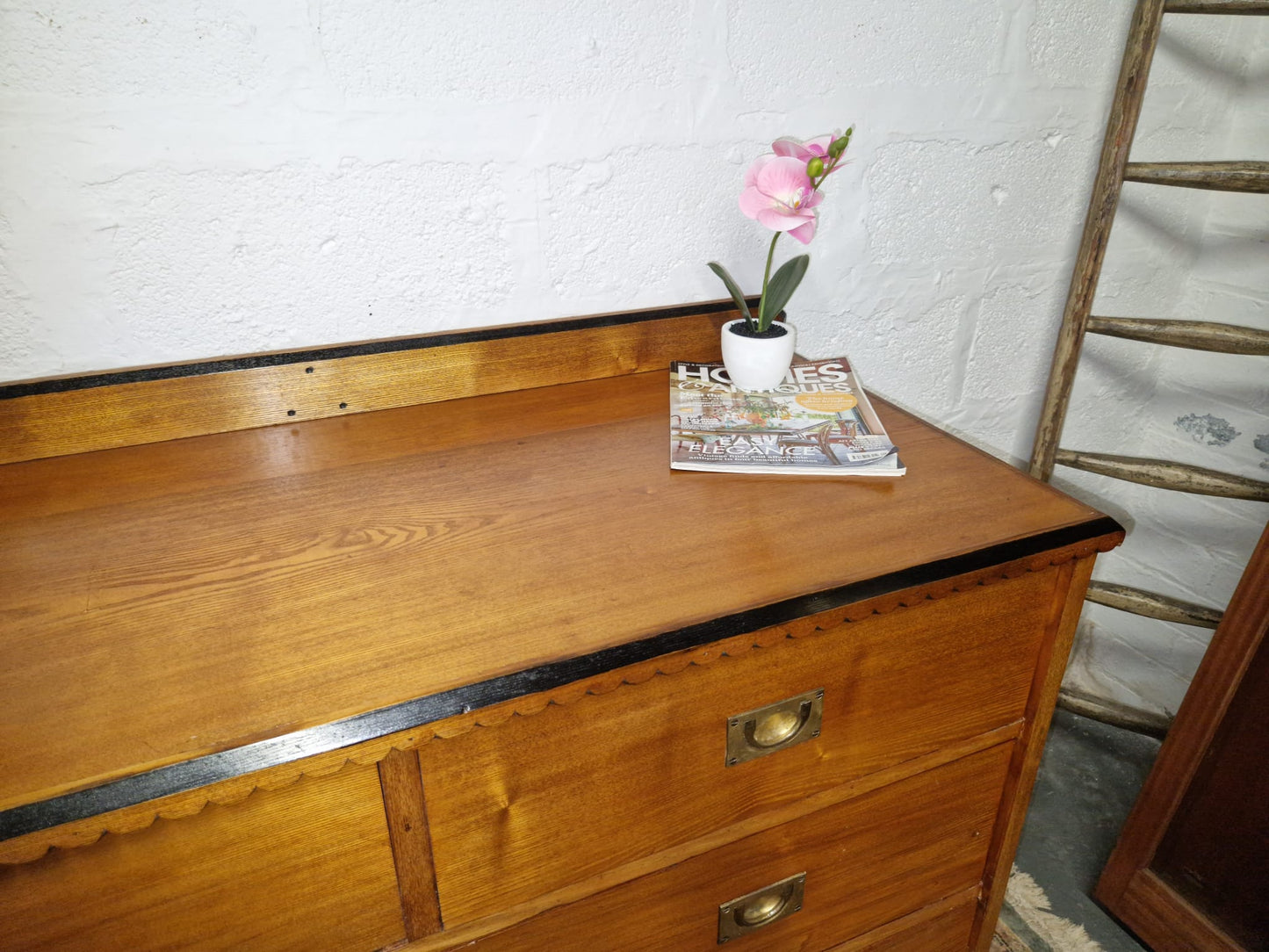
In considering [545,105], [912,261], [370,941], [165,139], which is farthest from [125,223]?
[912,261]

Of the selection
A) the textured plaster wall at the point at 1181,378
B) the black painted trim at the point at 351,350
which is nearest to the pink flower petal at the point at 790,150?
the black painted trim at the point at 351,350

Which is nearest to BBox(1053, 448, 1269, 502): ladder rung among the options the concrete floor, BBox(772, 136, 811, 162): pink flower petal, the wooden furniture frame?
the wooden furniture frame

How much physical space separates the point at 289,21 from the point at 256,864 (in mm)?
844

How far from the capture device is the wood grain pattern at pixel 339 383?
0.95 meters

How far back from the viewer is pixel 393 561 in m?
0.76

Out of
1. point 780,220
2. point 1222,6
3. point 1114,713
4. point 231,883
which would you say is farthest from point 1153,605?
point 231,883

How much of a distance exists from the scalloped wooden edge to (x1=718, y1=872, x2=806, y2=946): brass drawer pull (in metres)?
0.32

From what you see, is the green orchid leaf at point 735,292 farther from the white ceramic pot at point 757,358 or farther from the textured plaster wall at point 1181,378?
the textured plaster wall at point 1181,378

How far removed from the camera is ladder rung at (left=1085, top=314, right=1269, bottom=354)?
1.36 metres

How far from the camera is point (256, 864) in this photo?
0.63 meters

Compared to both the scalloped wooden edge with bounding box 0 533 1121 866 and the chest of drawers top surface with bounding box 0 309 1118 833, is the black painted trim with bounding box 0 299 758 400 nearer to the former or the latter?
the chest of drawers top surface with bounding box 0 309 1118 833

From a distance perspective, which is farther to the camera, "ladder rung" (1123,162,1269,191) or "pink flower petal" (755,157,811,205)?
"ladder rung" (1123,162,1269,191)

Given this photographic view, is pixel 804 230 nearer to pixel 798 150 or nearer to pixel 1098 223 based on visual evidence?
pixel 798 150

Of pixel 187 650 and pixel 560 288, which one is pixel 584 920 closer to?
pixel 187 650
